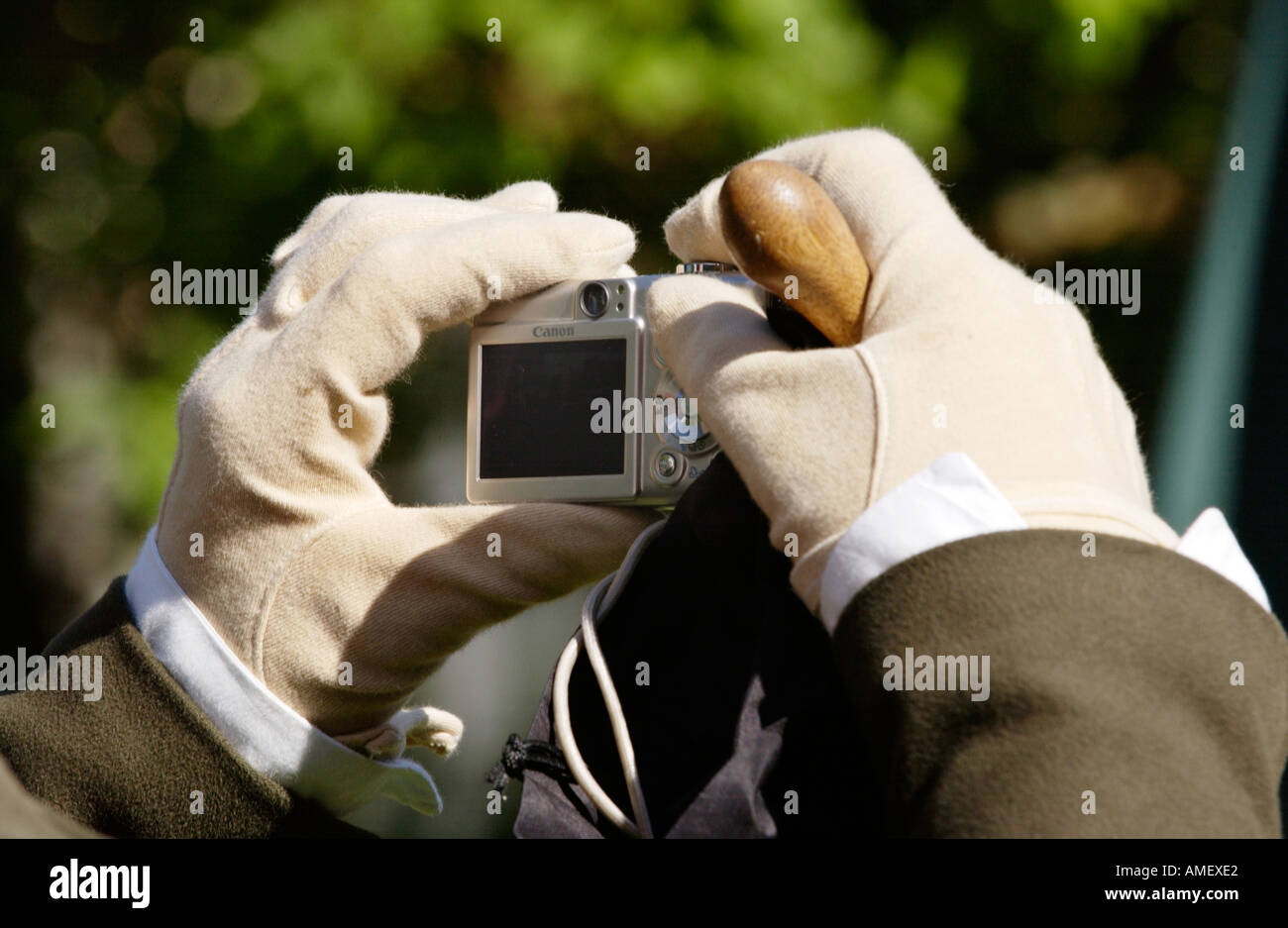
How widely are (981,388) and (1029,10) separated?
1405 millimetres

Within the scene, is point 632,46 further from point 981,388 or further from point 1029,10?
point 981,388

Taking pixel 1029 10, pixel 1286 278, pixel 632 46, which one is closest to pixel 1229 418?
pixel 1286 278

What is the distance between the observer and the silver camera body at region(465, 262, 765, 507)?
85cm

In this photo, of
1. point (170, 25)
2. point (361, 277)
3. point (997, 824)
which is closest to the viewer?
point (997, 824)

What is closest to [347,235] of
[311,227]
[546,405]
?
[311,227]

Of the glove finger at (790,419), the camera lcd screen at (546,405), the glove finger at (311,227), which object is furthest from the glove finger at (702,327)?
the glove finger at (311,227)

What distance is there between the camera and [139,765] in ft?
2.60

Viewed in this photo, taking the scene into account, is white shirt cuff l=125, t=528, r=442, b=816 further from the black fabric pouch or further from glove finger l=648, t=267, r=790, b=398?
glove finger l=648, t=267, r=790, b=398

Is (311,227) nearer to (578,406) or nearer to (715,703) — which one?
(578,406)

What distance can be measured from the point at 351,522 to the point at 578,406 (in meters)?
0.19

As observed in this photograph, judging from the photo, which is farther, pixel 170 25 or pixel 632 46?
pixel 170 25

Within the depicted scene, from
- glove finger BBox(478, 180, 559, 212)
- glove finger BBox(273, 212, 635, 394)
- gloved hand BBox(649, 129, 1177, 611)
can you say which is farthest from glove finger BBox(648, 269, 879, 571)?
glove finger BBox(478, 180, 559, 212)

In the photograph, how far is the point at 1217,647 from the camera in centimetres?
53

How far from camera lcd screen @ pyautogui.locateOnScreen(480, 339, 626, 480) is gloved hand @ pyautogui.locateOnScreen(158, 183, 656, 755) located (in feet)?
0.12
